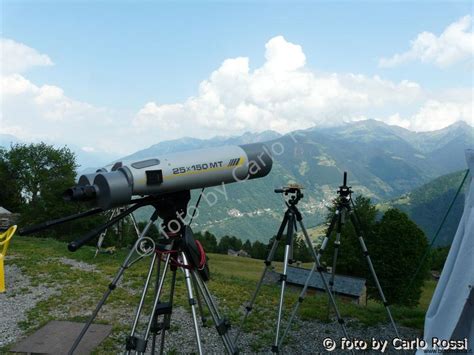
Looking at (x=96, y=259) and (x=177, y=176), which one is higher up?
(x=177, y=176)

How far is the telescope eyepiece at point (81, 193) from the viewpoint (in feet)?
11.6

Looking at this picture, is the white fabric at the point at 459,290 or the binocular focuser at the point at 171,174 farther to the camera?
the white fabric at the point at 459,290

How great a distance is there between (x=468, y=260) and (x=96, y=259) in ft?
52.6

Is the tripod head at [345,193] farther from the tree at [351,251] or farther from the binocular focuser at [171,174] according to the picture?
the tree at [351,251]

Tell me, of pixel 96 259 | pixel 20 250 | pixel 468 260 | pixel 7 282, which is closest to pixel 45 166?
pixel 20 250

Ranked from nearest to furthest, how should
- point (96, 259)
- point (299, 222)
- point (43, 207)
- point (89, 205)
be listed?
point (89, 205)
point (299, 222)
point (96, 259)
point (43, 207)

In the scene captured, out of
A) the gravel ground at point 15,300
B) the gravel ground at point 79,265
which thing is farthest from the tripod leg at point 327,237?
the gravel ground at point 79,265

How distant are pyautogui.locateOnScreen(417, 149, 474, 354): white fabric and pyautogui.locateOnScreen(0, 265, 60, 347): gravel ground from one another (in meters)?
8.21

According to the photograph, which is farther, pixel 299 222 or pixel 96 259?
pixel 96 259

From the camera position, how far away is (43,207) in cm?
4203

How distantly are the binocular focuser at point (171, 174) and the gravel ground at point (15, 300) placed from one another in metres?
6.04

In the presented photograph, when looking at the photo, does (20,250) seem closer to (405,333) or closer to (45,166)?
(405,333)

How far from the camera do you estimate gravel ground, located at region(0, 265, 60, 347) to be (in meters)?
8.06

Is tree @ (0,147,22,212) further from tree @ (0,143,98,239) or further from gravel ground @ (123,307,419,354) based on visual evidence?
gravel ground @ (123,307,419,354)
